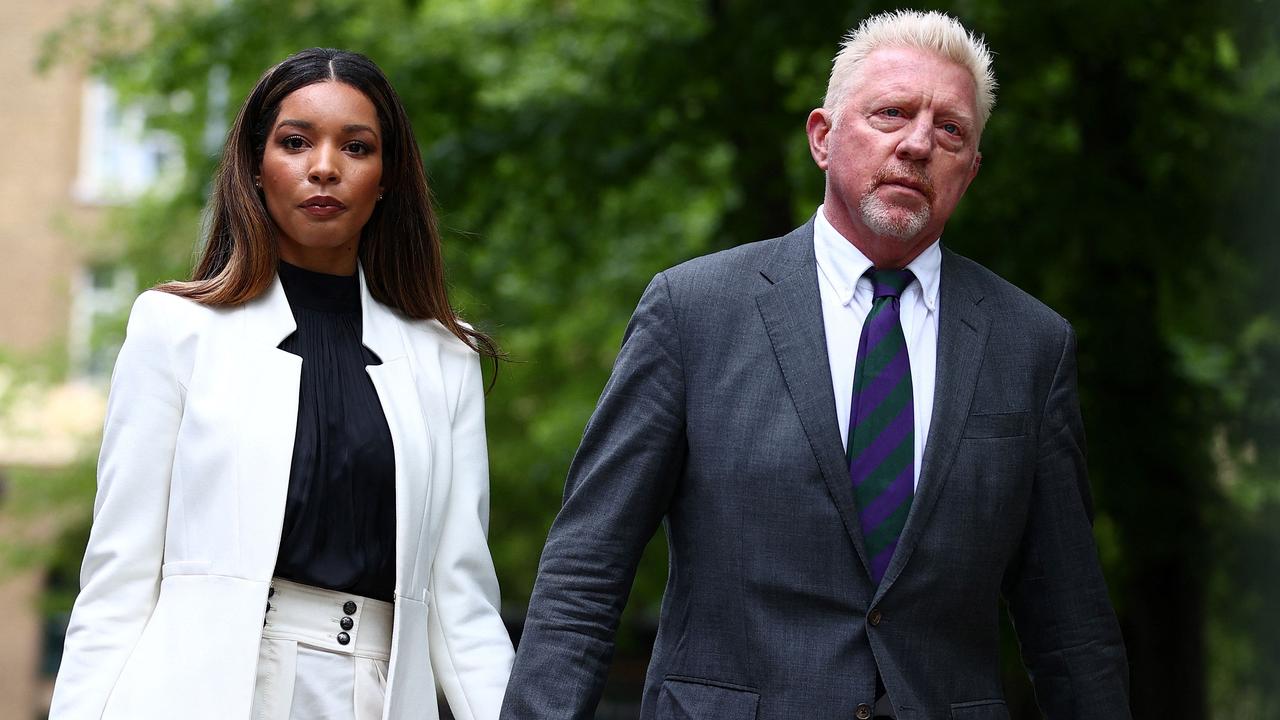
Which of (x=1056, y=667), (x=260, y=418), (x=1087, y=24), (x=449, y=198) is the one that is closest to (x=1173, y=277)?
(x=1087, y=24)

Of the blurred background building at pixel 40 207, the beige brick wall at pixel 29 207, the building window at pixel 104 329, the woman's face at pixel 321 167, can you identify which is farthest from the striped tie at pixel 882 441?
the beige brick wall at pixel 29 207

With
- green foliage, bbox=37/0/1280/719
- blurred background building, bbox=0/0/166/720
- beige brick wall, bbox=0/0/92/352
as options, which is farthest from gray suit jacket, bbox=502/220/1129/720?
beige brick wall, bbox=0/0/92/352

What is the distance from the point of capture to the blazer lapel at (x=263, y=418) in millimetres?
3660

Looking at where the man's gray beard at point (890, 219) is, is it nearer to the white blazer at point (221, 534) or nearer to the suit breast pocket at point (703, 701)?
the suit breast pocket at point (703, 701)

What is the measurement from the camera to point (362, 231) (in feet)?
13.9

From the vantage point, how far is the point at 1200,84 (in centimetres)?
1002

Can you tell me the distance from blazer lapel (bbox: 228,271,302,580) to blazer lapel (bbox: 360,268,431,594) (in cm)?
20

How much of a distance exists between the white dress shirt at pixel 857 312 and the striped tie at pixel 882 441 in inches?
1.0

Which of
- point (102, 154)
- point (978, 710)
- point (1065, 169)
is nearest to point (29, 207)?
point (102, 154)

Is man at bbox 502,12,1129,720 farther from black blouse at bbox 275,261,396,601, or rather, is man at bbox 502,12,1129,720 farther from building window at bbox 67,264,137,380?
building window at bbox 67,264,137,380

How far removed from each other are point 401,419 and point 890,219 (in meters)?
1.11

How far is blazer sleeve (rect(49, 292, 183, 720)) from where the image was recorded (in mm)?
3566

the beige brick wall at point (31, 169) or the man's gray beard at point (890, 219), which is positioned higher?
the beige brick wall at point (31, 169)

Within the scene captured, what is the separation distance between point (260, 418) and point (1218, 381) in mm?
7493
